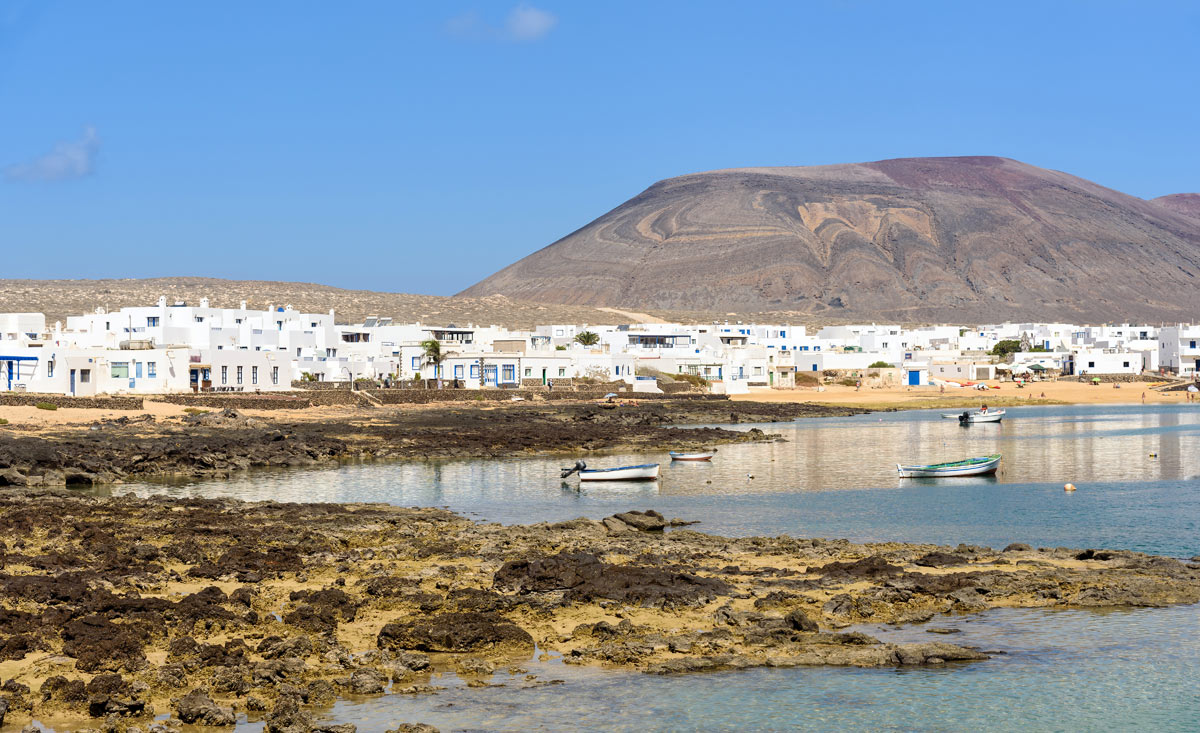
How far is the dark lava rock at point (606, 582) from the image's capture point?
20391 mm

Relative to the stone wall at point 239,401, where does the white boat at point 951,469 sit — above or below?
below

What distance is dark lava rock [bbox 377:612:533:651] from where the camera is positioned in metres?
17.7

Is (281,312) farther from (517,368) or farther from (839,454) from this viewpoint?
(839,454)

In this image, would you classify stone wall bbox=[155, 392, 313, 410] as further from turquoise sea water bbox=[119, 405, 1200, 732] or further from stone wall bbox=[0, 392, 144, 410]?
turquoise sea water bbox=[119, 405, 1200, 732]

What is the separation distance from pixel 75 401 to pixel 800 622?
5359cm

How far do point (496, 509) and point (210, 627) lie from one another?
18241mm

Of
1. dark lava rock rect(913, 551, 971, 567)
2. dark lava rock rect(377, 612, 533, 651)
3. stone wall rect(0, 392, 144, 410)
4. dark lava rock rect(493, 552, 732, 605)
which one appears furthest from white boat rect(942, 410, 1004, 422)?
dark lava rock rect(377, 612, 533, 651)

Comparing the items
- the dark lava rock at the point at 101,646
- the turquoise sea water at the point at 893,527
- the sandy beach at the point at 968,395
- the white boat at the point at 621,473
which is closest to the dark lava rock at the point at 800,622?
the turquoise sea water at the point at 893,527

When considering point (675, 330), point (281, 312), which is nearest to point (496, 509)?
point (281, 312)

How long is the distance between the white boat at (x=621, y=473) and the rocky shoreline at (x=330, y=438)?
10509mm

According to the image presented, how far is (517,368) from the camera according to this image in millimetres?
94312

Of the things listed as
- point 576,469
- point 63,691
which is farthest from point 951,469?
point 63,691

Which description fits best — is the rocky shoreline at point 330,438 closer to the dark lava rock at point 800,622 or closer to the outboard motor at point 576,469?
the outboard motor at point 576,469

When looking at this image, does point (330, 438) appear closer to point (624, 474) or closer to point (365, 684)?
point (624, 474)
